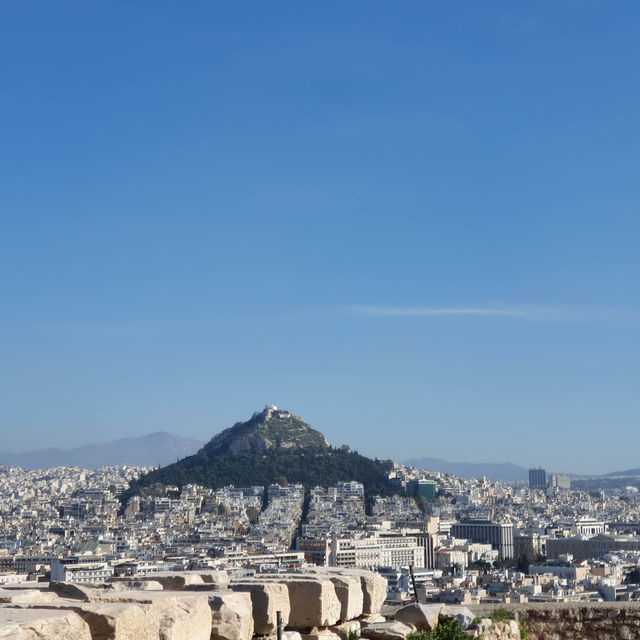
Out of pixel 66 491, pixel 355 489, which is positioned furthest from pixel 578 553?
pixel 66 491

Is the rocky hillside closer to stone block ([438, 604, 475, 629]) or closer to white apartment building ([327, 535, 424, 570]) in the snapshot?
white apartment building ([327, 535, 424, 570])

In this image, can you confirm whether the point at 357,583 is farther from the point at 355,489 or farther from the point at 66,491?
the point at 66,491

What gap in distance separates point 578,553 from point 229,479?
43.6m

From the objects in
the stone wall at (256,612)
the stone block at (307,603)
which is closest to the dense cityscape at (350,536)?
the stone wall at (256,612)

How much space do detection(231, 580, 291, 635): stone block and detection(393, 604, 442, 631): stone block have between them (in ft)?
2.69

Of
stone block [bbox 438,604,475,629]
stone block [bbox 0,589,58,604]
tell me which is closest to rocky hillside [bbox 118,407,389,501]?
stone block [bbox 438,604,475,629]

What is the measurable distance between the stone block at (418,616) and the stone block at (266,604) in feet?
2.69

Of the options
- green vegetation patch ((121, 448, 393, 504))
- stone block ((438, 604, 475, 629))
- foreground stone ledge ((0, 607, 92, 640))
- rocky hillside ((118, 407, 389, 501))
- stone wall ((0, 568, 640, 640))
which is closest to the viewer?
foreground stone ledge ((0, 607, 92, 640))

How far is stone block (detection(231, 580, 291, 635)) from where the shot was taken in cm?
388

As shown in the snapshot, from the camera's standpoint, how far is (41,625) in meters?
2.75

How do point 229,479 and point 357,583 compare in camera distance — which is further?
point 229,479

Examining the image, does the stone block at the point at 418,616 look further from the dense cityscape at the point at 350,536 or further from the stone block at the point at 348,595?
the dense cityscape at the point at 350,536

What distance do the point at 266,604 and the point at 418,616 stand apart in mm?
1028

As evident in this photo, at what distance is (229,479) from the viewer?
412 ft
